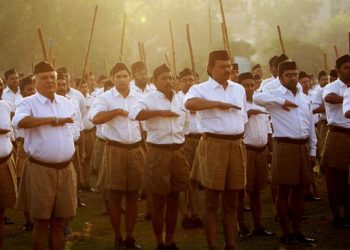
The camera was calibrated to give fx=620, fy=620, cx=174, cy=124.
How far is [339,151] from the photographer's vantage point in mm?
8547

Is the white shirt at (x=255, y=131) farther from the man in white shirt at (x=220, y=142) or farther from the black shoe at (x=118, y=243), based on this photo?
the black shoe at (x=118, y=243)

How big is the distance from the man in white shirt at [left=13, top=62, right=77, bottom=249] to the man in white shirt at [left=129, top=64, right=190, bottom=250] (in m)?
1.21

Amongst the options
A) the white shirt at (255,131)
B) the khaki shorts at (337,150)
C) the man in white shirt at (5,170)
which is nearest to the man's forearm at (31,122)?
the man in white shirt at (5,170)

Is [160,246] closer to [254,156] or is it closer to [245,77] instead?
[254,156]

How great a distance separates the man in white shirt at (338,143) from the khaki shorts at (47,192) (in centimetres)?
382

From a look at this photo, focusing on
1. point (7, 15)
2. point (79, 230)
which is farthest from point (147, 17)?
point (79, 230)

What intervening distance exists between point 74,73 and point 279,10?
1425 inches

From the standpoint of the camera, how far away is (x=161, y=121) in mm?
7504

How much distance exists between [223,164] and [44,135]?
1.96 meters

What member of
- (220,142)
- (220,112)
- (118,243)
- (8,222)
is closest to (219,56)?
(220,112)

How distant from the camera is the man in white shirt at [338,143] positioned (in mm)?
8406

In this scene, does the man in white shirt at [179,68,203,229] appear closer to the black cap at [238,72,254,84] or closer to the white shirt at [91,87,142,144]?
the black cap at [238,72,254,84]

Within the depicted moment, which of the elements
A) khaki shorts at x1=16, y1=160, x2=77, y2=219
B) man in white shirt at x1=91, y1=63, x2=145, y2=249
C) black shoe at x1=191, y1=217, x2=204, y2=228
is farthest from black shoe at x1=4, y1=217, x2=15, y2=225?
khaki shorts at x1=16, y1=160, x2=77, y2=219

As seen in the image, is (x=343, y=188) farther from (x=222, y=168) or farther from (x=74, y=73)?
(x=74, y=73)
